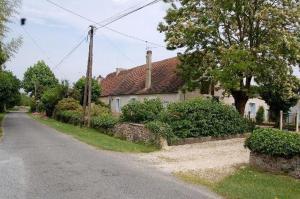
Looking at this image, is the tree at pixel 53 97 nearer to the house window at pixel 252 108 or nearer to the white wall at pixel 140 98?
the white wall at pixel 140 98

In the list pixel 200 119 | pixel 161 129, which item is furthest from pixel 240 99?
pixel 161 129

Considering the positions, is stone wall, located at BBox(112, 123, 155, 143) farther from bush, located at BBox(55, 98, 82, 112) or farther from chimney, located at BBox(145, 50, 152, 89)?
bush, located at BBox(55, 98, 82, 112)

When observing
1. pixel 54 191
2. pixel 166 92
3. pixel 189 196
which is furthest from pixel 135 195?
pixel 166 92

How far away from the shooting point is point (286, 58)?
26.1 m

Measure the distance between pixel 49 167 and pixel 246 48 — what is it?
17201mm

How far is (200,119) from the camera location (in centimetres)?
2186

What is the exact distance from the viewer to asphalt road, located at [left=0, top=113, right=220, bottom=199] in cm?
948

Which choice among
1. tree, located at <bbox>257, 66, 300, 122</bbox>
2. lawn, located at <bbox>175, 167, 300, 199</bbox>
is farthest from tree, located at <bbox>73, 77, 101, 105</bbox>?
lawn, located at <bbox>175, 167, 300, 199</bbox>

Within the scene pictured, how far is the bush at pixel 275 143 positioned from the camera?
12391mm

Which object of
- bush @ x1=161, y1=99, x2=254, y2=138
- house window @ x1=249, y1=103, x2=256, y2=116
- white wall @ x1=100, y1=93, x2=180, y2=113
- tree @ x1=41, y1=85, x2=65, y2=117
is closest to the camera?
bush @ x1=161, y1=99, x2=254, y2=138

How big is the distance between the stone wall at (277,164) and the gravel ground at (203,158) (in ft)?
2.59

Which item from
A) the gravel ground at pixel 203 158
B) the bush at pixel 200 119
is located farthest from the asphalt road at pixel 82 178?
the bush at pixel 200 119

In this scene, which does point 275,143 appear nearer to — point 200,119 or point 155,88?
point 200,119

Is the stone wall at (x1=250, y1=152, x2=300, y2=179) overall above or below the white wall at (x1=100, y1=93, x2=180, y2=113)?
below
